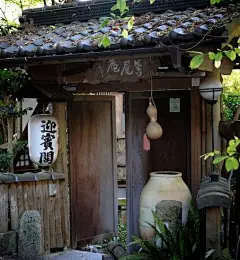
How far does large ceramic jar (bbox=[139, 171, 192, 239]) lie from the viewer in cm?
662

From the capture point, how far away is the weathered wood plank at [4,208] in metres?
7.87

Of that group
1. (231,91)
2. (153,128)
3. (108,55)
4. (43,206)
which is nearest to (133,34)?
(108,55)

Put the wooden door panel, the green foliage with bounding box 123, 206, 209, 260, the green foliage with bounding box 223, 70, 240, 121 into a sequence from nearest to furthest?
the green foliage with bounding box 123, 206, 209, 260
the wooden door panel
the green foliage with bounding box 223, 70, 240, 121

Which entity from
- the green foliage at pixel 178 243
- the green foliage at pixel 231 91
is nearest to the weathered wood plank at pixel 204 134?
the green foliage at pixel 178 243

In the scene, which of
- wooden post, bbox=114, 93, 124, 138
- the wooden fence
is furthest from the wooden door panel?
wooden post, bbox=114, 93, 124, 138

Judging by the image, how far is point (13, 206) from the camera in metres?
7.97

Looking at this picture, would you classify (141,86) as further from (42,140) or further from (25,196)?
(25,196)

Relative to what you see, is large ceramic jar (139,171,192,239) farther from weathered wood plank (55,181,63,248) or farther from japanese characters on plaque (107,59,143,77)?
weathered wood plank (55,181,63,248)

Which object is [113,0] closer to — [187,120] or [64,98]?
[64,98]

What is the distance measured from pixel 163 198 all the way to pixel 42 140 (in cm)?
237

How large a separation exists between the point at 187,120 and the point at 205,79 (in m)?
1.02

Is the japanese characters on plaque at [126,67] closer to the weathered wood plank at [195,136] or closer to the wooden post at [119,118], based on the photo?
the weathered wood plank at [195,136]

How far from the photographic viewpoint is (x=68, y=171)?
8617mm

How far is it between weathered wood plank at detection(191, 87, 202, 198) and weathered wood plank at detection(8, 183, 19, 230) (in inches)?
119
